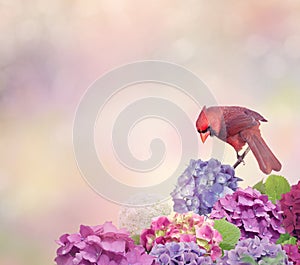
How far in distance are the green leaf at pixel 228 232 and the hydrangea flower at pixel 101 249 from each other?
0.14m

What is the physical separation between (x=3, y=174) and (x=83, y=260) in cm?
102

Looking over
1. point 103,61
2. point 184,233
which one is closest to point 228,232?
point 184,233

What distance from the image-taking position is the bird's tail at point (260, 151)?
1.38m

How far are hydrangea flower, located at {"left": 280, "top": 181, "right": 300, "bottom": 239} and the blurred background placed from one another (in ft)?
2.45

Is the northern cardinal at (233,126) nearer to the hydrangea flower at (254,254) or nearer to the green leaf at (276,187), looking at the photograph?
the green leaf at (276,187)

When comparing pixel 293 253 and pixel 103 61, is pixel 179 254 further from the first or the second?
pixel 103 61

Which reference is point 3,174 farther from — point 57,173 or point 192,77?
point 192,77

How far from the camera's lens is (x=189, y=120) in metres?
1.38

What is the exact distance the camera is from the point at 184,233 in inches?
30.2

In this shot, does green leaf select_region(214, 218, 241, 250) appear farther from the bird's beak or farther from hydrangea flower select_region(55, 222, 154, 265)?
the bird's beak

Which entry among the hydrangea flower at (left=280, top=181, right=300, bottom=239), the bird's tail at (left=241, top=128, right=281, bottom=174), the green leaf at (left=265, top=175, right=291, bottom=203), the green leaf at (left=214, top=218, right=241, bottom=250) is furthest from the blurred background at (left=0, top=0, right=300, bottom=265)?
the green leaf at (left=214, top=218, right=241, bottom=250)

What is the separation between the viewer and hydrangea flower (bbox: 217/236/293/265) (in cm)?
69

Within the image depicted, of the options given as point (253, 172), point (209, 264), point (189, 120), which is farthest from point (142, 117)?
point (209, 264)

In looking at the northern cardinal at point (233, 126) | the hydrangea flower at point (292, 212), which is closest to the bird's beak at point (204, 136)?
the northern cardinal at point (233, 126)
